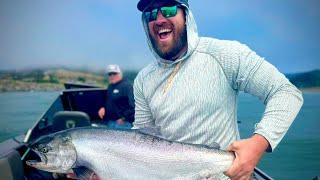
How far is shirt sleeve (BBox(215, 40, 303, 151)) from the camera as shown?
93.9 inches

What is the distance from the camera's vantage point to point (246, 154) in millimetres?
2264

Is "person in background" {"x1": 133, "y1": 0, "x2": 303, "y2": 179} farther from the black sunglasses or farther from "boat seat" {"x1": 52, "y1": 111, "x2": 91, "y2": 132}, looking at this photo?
"boat seat" {"x1": 52, "y1": 111, "x2": 91, "y2": 132}

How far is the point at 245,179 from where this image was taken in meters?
2.35

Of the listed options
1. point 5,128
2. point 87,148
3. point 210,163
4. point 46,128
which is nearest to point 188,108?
point 210,163

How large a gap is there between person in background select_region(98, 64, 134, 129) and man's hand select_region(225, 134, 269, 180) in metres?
6.75

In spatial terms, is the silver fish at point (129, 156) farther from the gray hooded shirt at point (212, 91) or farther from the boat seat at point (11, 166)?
the boat seat at point (11, 166)

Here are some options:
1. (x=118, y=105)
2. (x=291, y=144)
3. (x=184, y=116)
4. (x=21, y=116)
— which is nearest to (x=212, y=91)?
(x=184, y=116)

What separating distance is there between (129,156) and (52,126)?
4761 mm

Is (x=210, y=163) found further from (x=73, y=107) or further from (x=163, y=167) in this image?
(x=73, y=107)

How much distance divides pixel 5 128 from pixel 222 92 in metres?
37.8

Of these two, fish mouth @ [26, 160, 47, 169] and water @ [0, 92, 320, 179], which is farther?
water @ [0, 92, 320, 179]

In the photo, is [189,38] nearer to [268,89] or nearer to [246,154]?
[268,89]

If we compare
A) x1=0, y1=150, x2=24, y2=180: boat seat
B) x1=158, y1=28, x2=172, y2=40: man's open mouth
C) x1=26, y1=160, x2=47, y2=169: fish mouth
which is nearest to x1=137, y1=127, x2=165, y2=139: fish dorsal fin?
x1=158, y1=28, x2=172, y2=40: man's open mouth

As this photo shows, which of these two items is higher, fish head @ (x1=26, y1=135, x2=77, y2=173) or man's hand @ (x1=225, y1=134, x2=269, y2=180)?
man's hand @ (x1=225, y1=134, x2=269, y2=180)
